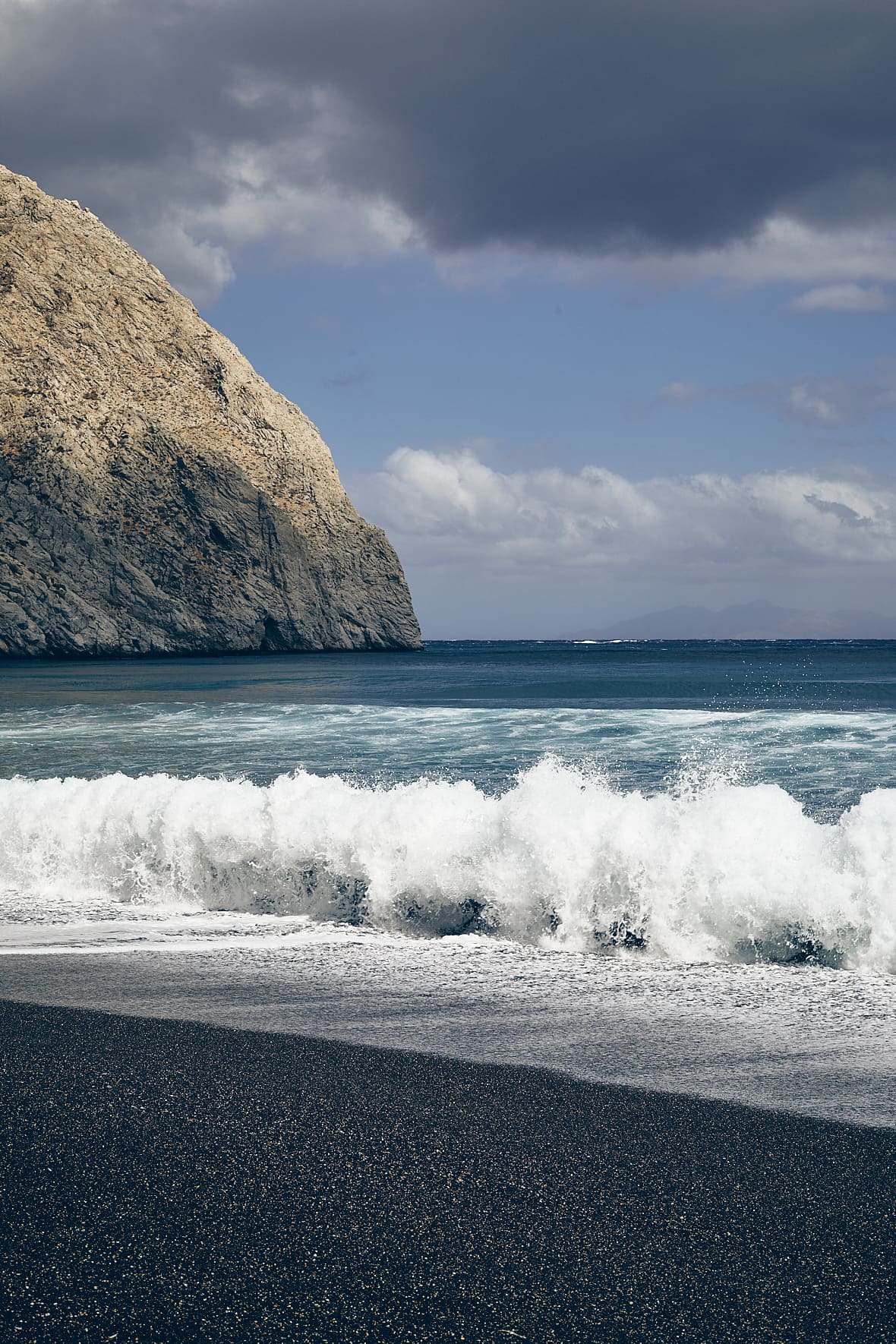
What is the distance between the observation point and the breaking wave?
20.9ft

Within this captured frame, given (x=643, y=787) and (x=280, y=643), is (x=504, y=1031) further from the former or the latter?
(x=280, y=643)

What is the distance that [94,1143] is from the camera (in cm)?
345

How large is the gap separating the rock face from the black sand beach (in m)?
71.6

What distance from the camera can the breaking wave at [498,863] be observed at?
20.9 ft

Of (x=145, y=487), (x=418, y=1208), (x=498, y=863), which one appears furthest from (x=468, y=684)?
(x=145, y=487)

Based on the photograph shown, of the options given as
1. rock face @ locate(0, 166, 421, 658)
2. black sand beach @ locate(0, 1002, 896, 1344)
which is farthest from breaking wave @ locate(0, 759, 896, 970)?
rock face @ locate(0, 166, 421, 658)

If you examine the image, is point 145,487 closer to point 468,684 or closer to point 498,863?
point 468,684

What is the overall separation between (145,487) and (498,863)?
76788mm

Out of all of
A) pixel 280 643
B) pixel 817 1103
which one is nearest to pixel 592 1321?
pixel 817 1103

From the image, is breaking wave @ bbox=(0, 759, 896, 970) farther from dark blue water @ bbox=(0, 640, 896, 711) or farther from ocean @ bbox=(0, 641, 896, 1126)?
dark blue water @ bbox=(0, 640, 896, 711)

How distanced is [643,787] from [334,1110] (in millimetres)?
9406

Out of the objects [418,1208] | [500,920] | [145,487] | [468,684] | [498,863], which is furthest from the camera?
[145,487]

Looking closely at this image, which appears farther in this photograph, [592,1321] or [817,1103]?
[817,1103]

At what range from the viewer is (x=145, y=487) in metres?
77.2
